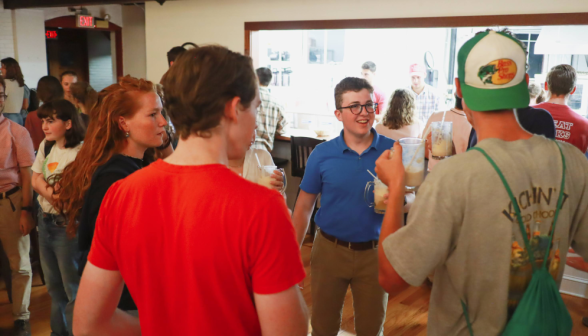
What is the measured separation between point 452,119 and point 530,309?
260 cm

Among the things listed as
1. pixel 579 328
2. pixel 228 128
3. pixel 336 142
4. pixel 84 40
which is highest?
pixel 84 40

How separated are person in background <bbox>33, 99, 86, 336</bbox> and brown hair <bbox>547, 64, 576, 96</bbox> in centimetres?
356

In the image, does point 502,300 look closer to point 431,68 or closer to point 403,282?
point 403,282

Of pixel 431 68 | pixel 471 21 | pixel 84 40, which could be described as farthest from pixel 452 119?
pixel 84 40

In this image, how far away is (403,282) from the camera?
128cm

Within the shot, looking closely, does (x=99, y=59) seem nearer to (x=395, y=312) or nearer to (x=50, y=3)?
(x=50, y=3)

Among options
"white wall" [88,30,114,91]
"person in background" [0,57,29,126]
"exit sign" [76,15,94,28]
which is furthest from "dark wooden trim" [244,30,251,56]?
"white wall" [88,30,114,91]

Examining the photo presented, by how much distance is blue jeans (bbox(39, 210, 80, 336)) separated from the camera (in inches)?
111

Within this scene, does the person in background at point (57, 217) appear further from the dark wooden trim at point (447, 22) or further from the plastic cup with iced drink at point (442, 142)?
the dark wooden trim at point (447, 22)

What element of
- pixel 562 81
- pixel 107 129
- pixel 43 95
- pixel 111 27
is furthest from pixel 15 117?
pixel 562 81

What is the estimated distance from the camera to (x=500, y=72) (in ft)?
4.08

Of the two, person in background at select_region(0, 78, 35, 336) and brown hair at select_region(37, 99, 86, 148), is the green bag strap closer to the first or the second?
brown hair at select_region(37, 99, 86, 148)

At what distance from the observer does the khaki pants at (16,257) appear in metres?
3.39

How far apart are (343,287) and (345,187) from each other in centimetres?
53
